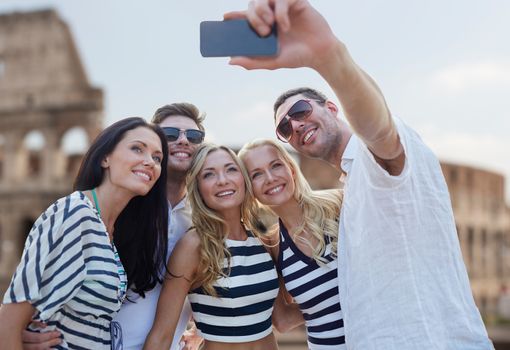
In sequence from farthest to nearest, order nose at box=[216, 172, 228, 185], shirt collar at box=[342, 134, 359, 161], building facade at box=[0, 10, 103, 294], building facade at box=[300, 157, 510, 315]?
building facade at box=[300, 157, 510, 315]
building facade at box=[0, 10, 103, 294]
nose at box=[216, 172, 228, 185]
shirt collar at box=[342, 134, 359, 161]

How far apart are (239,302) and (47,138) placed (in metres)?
23.2

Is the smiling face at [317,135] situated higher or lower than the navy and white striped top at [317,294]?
higher

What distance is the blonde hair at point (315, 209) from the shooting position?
306cm

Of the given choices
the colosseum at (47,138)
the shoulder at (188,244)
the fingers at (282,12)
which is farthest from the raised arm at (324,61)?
the colosseum at (47,138)

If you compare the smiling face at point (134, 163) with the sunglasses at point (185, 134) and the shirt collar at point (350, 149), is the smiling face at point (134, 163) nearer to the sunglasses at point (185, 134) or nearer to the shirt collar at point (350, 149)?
the sunglasses at point (185, 134)

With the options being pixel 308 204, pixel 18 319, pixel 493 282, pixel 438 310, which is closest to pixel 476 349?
pixel 438 310

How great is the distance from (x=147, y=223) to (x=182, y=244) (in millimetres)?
253

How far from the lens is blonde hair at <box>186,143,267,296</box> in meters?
3.10

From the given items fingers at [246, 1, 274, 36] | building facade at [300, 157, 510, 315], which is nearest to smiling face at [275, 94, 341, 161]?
fingers at [246, 1, 274, 36]

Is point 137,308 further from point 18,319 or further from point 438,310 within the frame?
point 438,310

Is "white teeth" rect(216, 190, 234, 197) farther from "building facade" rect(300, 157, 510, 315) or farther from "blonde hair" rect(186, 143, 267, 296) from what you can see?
"building facade" rect(300, 157, 510, 315)

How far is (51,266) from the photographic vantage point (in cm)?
245

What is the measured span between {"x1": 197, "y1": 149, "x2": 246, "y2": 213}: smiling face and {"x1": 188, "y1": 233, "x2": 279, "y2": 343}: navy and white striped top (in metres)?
0.28

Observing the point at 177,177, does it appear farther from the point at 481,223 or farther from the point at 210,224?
the point at 481,223
